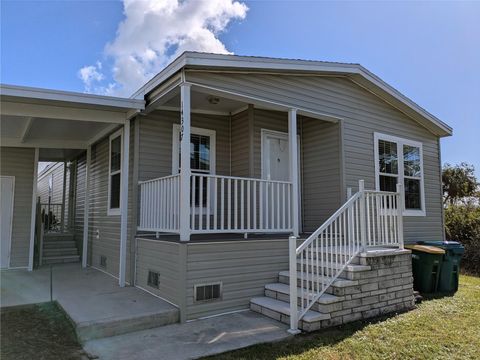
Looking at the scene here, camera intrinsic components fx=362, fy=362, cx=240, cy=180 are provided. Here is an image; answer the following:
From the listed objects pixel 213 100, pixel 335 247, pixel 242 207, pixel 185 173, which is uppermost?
pixel 213 100

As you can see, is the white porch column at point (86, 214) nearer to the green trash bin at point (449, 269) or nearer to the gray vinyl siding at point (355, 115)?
the gray vinyl siding at point (355, 115)

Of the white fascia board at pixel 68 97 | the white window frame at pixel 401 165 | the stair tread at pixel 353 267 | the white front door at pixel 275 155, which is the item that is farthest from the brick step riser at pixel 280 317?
the white window frame at pixel 401 165

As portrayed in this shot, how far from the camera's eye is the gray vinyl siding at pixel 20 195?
8.91 meters

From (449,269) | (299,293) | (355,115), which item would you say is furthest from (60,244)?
(449,269)

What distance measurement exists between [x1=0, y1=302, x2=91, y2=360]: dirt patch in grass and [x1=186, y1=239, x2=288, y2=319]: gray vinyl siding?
5.02ft

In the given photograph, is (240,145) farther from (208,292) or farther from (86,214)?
(86,214)

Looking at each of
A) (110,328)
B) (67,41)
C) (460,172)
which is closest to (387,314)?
(110,328)

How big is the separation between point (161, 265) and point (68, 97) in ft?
10.1

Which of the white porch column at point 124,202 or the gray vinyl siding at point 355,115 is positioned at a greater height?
the gray vinyl siding at point 355,115

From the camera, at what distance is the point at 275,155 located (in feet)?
26.0

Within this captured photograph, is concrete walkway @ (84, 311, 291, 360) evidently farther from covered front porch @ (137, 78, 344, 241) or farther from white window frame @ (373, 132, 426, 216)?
white window frame @ (373, 132, 426, 216)

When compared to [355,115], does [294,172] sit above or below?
below

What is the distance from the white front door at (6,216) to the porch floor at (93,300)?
98 centimetres

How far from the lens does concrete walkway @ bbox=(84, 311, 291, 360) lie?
3809mm
